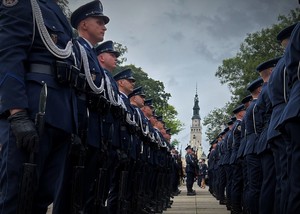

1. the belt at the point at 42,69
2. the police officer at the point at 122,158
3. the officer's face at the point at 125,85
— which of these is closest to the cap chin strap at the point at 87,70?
the belt at the point at 42,69

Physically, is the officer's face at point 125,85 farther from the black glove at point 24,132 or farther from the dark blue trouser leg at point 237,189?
the black glove at point 24,132

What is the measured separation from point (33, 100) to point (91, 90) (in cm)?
122

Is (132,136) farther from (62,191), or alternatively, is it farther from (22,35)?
(22,35)

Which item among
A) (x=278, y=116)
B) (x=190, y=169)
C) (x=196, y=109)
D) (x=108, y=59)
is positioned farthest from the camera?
(x=196, y=109)

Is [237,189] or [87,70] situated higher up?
[87,70]

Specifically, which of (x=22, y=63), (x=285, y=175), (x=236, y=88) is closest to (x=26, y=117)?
(x=22, y=63)

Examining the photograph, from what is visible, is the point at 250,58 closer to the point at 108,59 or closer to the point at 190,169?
the point at 190,169

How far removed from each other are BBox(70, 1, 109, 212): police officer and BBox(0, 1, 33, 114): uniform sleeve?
0.96 metres

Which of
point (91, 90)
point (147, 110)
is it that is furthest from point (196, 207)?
point (91, 90)

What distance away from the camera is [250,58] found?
30516 millimetres

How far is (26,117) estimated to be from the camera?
8.54 feet

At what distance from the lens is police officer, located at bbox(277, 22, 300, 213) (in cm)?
307

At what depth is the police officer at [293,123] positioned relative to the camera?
3.07 meters

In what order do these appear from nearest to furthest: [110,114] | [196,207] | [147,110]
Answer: [110,114], [196,207], [147,110]
